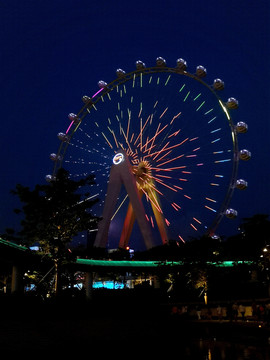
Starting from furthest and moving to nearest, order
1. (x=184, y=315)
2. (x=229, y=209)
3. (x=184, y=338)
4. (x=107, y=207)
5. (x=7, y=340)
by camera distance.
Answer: (x=107, y=207) < (x=229, y=209) < (x=184, y=315) < (x=184, y=338) < (x=7, y=340)

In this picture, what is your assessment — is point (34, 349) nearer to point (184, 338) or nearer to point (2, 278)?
point (184, 338)

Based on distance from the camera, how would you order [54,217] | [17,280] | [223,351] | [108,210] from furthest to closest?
1. [108,210]
2. [17,280]
3. [54,217]
4. [223,351]

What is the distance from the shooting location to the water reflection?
26.0ft

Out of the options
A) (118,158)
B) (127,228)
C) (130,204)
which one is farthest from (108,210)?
(118,158)

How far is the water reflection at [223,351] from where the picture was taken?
7.93m

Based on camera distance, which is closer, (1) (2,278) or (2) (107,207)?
(1) (2,278)

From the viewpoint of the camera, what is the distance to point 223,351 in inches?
342

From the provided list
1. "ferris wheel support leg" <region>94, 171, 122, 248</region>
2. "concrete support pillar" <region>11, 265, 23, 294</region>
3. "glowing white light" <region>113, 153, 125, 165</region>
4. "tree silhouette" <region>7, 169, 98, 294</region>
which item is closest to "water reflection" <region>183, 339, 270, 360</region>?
"tree silhouette" <region>7, 169, 98, 294</region>

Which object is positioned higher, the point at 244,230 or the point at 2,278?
the point at 244,230

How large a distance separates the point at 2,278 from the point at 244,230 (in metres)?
27.8

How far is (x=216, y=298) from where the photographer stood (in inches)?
1182

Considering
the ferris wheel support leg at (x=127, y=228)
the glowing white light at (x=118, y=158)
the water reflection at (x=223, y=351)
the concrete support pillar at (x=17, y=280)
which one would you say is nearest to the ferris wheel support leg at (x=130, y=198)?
the glowing white light at (x=118, y=158)

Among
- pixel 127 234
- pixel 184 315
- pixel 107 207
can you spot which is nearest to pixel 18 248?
pixel 184 315

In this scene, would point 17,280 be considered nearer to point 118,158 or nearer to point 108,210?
point 108,210
